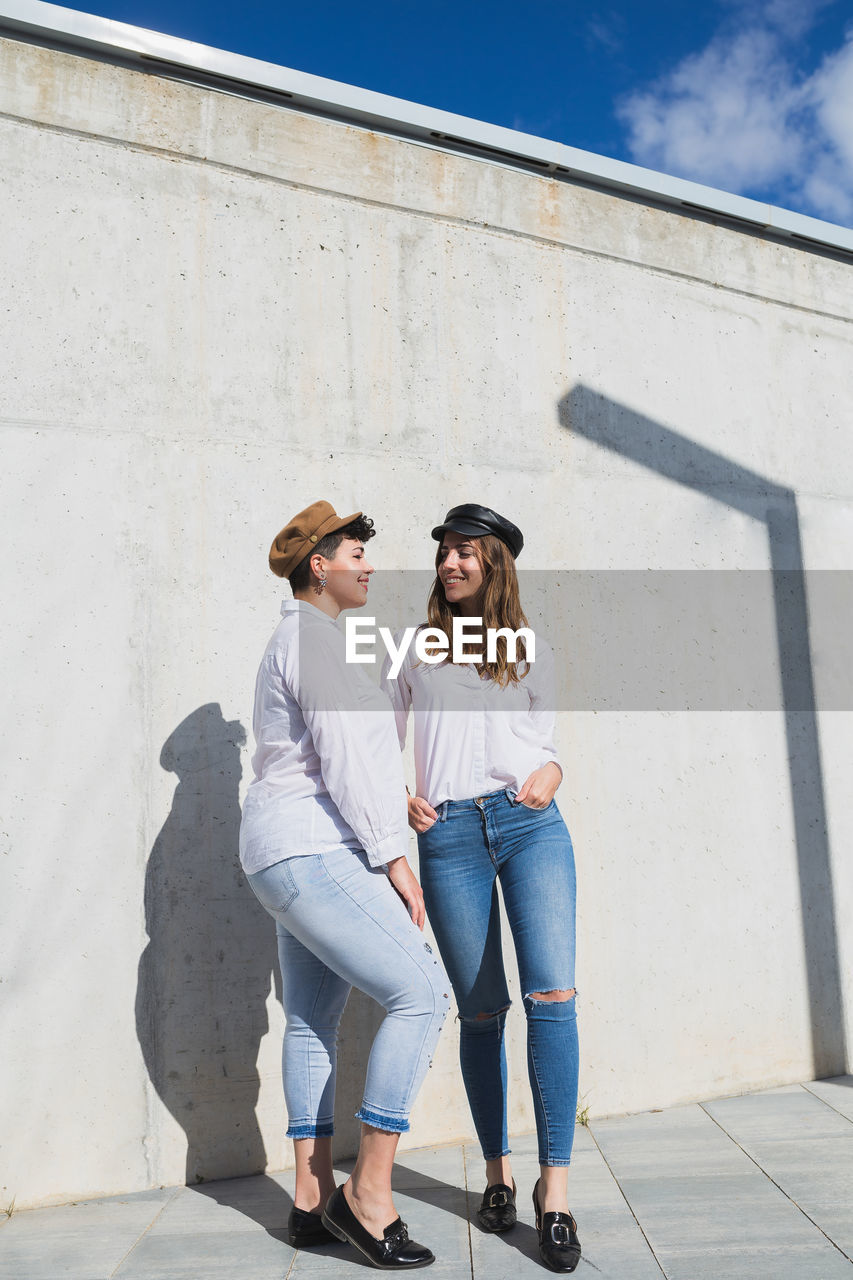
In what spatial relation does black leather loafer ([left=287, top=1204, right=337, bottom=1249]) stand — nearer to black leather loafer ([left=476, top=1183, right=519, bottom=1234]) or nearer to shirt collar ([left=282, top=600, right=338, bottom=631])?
black leather loafer ([left=476, top=1183, right=519, bottom=1234])

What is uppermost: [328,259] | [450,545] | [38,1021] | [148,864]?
[328,259]

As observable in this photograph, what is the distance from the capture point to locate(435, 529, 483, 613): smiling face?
262cm

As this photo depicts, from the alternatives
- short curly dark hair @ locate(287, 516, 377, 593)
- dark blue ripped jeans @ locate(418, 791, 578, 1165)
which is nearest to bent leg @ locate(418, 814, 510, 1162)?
dark blue ripped jeans @ locate(418, 791, 578, 1165)

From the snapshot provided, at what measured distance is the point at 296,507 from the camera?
128 inches

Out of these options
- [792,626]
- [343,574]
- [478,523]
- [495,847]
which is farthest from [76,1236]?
[792,626]

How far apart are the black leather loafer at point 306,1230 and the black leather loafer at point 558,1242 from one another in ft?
1.73

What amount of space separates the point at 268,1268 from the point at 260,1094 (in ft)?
2.36

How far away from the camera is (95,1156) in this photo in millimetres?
2793

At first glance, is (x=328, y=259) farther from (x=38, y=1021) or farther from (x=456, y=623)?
(x=38, y=1021)

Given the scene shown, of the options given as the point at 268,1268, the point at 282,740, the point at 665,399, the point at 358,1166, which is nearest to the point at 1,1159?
the point at 268,1268

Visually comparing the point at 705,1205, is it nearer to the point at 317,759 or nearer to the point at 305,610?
the point at 317,759

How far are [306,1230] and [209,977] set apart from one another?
81cm

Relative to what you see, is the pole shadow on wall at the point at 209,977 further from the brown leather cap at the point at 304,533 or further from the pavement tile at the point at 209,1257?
the brown leather cap at the point at 304,533

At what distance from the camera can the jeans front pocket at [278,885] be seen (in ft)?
7.42
